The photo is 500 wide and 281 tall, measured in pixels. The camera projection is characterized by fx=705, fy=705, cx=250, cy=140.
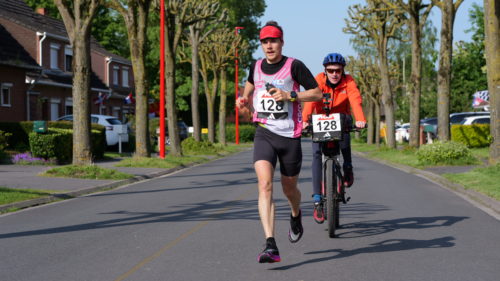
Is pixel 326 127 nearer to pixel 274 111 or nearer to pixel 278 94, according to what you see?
pixel 274 111

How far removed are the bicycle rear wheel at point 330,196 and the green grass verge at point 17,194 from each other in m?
5.69

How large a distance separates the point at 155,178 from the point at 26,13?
25.4m

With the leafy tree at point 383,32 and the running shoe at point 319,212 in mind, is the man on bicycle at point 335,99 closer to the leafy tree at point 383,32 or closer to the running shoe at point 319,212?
the running shoe at point 319,212

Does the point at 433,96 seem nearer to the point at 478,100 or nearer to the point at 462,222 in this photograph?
the point at 478,100

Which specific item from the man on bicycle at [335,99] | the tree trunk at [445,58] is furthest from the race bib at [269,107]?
the tree trunk at [445,58]

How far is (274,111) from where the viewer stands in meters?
6.39

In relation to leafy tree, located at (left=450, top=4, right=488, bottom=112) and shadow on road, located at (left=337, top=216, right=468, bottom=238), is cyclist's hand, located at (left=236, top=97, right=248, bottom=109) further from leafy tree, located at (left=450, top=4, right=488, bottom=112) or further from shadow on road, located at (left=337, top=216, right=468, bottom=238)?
leafy tree, located at (left=450, top=4, right=488, bottom=112)

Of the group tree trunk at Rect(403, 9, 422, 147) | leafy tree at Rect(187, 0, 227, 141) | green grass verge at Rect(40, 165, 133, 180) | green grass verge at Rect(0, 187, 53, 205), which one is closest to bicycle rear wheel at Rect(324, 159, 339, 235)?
green grass verge at Rect(0, 187, 53, 205)

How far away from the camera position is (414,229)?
8.75 metres

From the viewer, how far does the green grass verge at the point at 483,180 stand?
1278cm

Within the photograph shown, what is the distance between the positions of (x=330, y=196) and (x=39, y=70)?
26.6m

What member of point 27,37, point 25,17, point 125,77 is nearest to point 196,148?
point 27,37

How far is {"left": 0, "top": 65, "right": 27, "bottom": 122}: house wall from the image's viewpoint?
30156 millimetres

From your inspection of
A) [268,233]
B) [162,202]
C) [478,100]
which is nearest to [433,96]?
[478,100]
